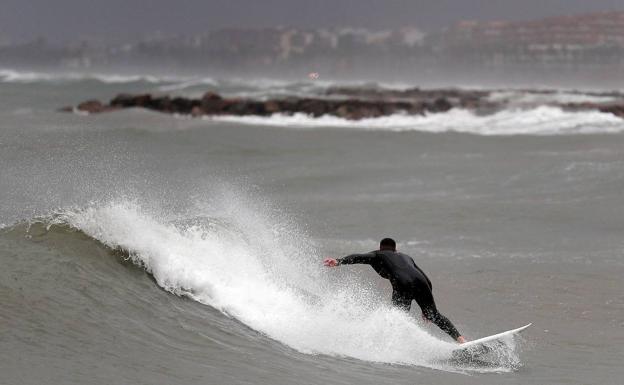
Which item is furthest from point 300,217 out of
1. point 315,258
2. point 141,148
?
point 141,148

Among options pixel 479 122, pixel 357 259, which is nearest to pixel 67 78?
pixel 479 122

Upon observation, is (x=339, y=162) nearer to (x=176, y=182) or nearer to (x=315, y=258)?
(x=176, y=182)

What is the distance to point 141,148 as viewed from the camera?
29.4 meters

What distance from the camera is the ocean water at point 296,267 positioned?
26.2 feet

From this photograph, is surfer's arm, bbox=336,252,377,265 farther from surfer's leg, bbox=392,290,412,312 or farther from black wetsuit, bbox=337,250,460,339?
surfer's leg, bbox=392,290,412,312

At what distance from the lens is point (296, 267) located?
484 inches

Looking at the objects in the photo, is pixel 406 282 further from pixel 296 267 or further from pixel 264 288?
pixel 296 267

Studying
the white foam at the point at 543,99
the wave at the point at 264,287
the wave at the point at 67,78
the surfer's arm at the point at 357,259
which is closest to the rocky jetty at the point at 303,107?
the white foam at the point at 543,99

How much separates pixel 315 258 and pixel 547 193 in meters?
7.78

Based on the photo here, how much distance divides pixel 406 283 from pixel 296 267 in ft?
9.58

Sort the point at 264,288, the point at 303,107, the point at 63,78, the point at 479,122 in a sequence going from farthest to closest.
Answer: the point at 63,78 < the point at 303,107 < the point at 479,122 < the point at 264,288

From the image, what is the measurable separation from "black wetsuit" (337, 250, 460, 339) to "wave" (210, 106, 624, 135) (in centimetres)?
2627

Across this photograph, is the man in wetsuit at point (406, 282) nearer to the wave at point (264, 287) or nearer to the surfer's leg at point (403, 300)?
the surfer's leg at point (403, 300)

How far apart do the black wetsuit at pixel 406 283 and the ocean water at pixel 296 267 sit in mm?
213
